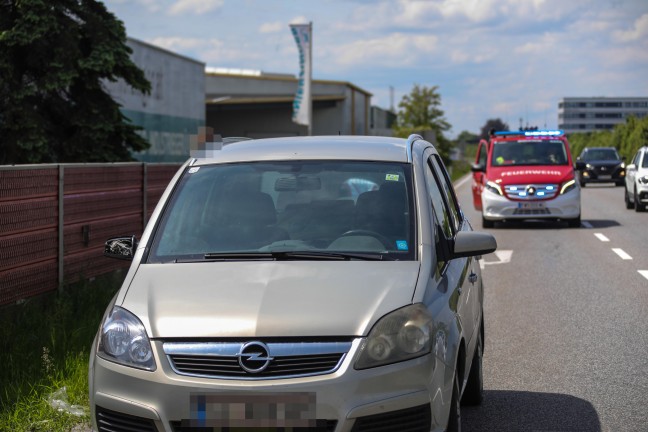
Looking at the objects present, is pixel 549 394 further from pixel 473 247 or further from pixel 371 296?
pixel 371 296

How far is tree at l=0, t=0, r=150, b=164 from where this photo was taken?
765 inches

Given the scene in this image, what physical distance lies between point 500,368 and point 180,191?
3.03 m

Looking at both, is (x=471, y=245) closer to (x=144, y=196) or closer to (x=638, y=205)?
(x=144, y=196)

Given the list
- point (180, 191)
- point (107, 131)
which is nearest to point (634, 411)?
point (180, 191)

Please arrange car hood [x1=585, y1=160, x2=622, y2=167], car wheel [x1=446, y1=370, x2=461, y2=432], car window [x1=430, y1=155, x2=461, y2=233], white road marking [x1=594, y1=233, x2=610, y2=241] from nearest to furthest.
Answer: car wheel [x1=446, y1=370, x2=461, y2=432]
car window [x1=430, y1=155, x2=461, y2=233]
white road marking [x1=594, y1=233, x2=610, y2=241]
car hood [x1=585, y1=160, x2=622, y2=167]

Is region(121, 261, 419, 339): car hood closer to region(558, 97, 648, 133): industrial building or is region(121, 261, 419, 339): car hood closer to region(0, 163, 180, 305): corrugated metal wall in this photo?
region(0, 163, 180, 305): corrugated metal wall

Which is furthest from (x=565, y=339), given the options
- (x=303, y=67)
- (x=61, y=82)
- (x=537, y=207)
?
(x=303, y=67)

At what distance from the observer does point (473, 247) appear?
209 inches

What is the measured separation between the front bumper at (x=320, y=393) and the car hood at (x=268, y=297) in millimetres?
146

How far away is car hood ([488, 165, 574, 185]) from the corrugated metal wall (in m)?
9.75

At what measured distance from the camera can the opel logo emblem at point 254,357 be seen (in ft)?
14.1

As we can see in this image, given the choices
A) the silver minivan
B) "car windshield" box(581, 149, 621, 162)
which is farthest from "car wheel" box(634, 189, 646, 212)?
the silver minivan

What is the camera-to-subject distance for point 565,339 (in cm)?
883

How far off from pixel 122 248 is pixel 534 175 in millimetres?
17079
